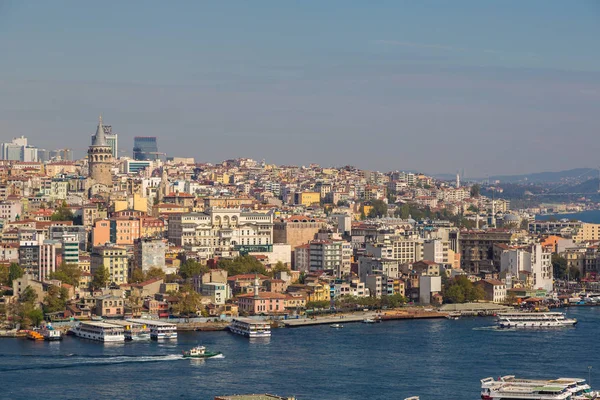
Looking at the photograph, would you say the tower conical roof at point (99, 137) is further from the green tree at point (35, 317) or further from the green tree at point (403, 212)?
the green tree at point (35, 317)

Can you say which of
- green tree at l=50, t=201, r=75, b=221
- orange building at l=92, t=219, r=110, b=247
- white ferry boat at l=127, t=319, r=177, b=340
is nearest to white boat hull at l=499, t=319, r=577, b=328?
white ferry boat at l=127, t=319, r=177, b=340

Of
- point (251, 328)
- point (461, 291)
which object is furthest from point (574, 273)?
point (251, 328)

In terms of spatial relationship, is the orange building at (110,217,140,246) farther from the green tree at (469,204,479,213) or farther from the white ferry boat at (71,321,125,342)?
the green tree at (469,204,479,213)

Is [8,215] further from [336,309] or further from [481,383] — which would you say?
[481,383]

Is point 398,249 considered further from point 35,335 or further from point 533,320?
point 35,335

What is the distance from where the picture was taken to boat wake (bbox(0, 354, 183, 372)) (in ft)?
56.2

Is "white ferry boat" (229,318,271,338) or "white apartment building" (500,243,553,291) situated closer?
"white ferry boat" (229,318,271,338)

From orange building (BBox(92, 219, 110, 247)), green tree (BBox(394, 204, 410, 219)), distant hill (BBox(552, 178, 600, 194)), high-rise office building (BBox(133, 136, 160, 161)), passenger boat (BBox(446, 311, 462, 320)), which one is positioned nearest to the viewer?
passenger boat (BBox(446, 311, 462, 320))

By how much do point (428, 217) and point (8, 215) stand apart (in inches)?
509

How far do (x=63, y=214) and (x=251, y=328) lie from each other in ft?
33.7

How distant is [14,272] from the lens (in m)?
23.0

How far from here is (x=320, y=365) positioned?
1752cm

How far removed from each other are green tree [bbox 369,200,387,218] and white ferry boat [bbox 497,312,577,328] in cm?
1482

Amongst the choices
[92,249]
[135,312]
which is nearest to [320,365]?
→ [135,312]
